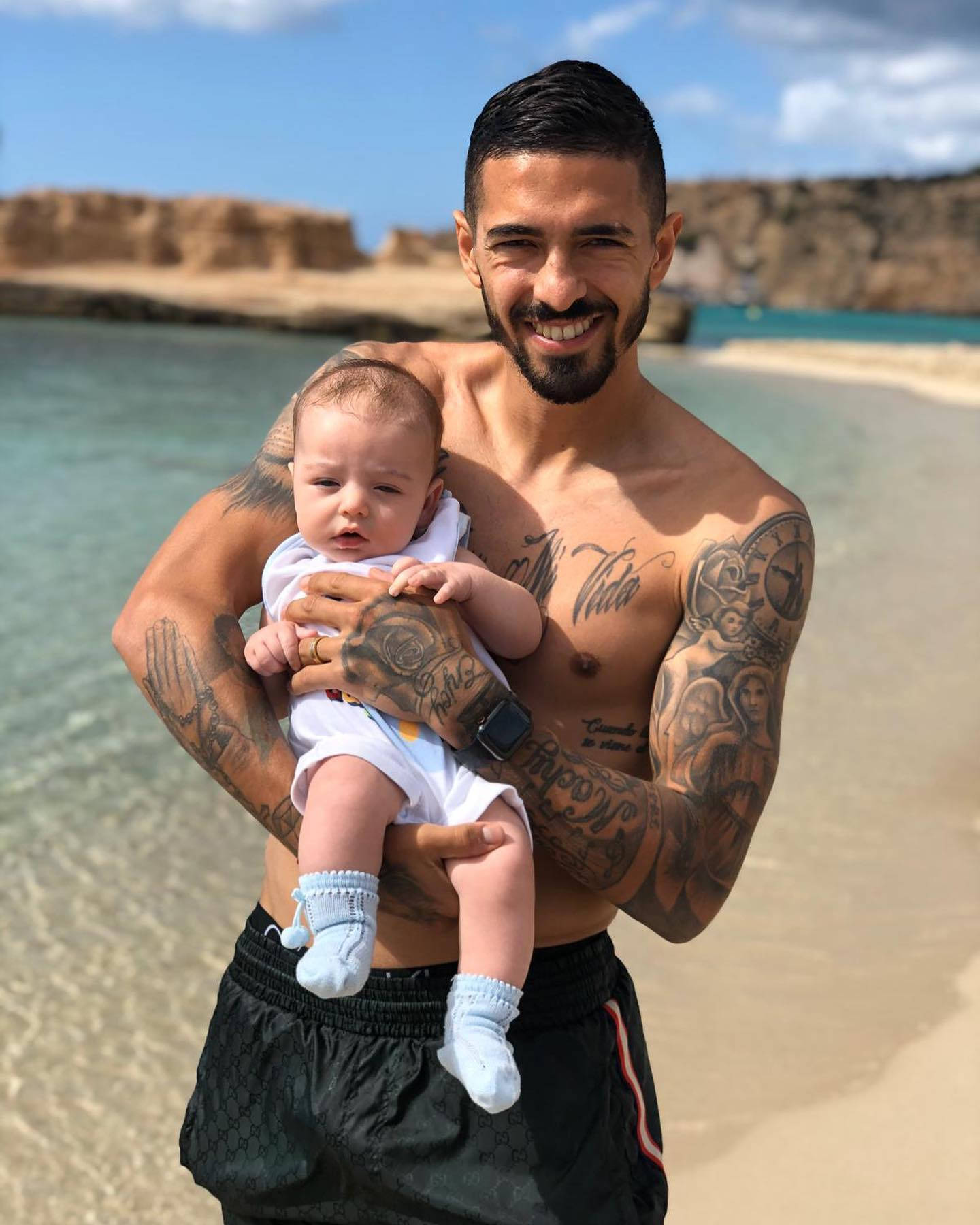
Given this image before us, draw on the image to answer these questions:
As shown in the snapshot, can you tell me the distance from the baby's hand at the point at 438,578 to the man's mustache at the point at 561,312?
1.23ft

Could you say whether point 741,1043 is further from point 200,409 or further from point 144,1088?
point 200,409

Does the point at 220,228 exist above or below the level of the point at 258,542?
below

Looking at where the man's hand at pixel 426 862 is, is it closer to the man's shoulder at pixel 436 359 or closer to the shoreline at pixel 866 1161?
the man's shoulder at pixel 436 359

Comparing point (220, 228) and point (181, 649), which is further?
point (220, 228)

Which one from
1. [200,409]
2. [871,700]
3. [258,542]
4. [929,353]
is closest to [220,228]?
[929,353]

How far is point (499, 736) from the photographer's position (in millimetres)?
1799

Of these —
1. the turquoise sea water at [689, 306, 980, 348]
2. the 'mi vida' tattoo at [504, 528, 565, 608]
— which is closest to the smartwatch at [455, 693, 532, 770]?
the 'mi vida' tattoo at [504, 528, 565, 608]

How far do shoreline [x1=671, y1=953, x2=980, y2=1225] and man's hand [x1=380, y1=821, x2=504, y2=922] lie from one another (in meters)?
1.97

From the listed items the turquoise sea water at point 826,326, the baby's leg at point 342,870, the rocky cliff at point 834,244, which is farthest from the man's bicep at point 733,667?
the rocky cliff at point 834,244

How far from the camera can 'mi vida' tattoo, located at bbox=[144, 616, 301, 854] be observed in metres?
1.91

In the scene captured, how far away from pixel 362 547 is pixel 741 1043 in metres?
2.64

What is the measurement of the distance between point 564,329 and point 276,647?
631mm

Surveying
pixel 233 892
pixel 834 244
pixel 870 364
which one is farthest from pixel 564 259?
pixel 834 244

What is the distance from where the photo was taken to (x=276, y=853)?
217 centimetres
